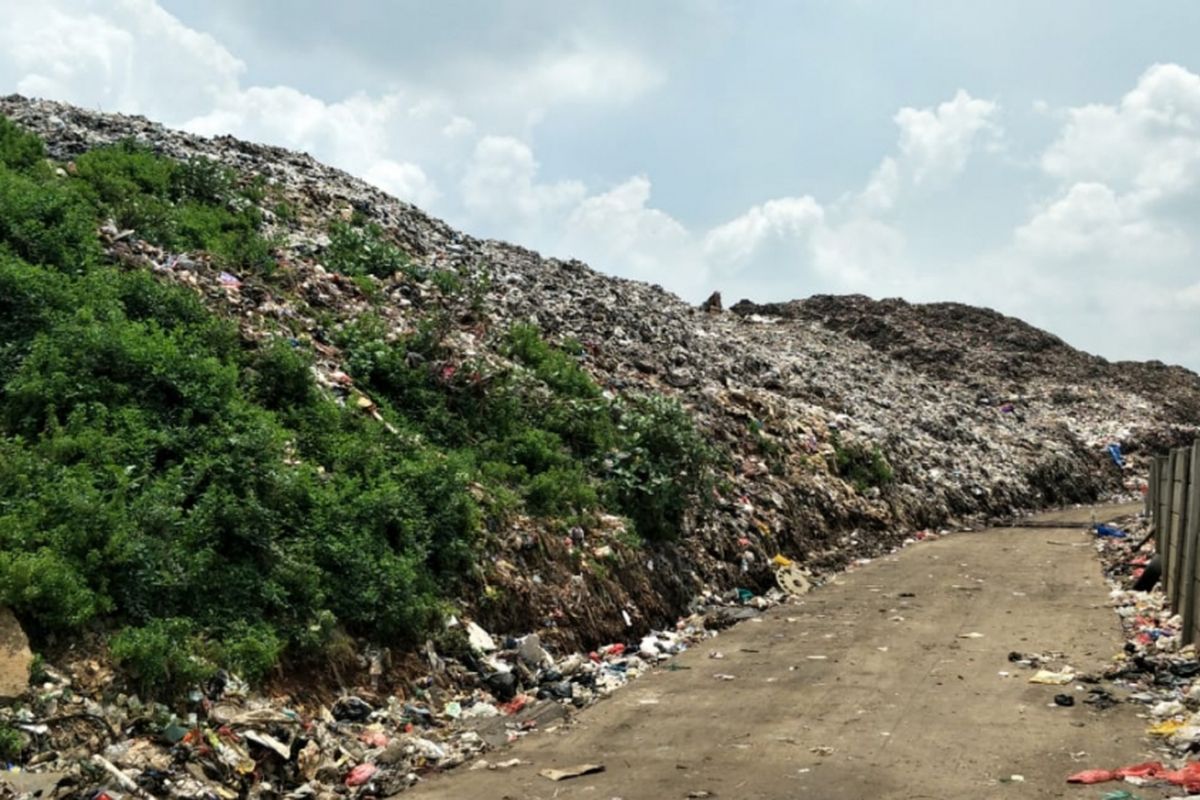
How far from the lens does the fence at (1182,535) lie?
7.54m

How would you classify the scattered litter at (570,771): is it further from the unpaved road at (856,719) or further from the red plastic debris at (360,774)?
the red plastic debris at (360,774)

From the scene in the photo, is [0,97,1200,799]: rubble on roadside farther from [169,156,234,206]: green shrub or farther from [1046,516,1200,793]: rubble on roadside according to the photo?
[169,156,234,206]: green shrub

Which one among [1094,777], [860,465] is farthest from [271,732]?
[860,465]

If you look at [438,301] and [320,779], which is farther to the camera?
[438,301]

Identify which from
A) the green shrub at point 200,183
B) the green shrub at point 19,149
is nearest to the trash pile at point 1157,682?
the green shrub at point 200,183

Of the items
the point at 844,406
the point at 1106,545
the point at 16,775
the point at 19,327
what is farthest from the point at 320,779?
the point at 844,406

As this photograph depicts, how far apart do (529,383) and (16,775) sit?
784 centimetres

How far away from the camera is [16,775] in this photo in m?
4.61

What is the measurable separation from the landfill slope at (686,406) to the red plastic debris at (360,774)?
2.37 m

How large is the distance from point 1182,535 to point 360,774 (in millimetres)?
7340

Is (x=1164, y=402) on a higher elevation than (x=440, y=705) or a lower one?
higher

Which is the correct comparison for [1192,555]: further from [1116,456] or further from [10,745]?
[1116,456]

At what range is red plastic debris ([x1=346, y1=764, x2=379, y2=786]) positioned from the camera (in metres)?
5.50

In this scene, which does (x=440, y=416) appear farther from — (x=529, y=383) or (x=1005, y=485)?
(x=1005, y=485)
